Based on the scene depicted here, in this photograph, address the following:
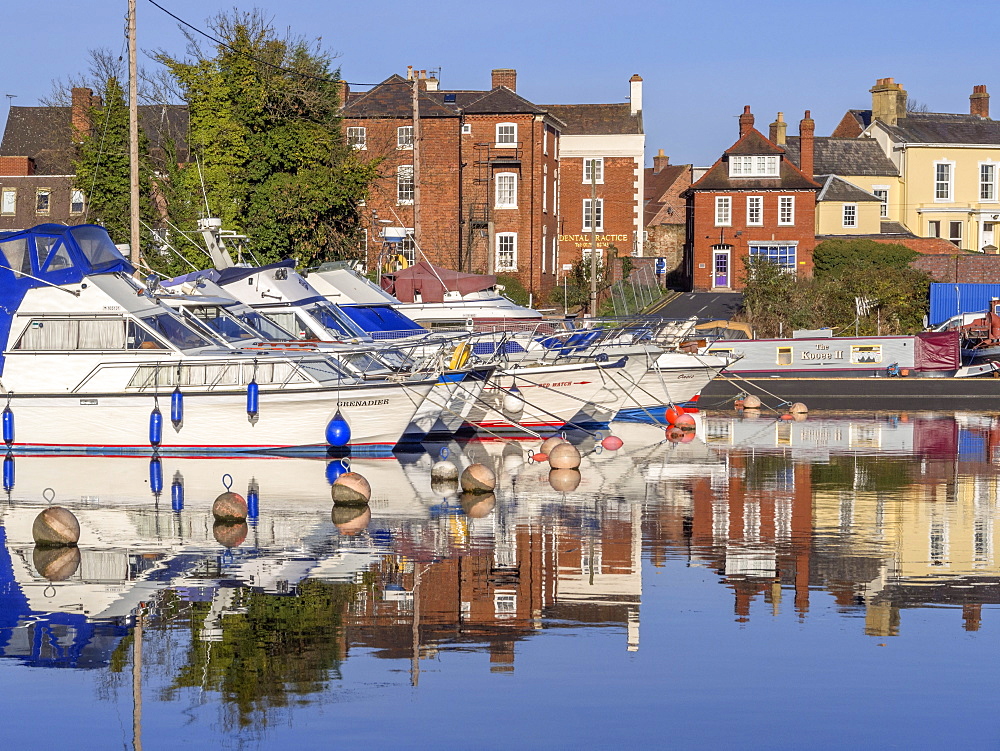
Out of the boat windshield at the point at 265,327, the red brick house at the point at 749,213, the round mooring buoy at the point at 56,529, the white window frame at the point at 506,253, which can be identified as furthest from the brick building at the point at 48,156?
the round mooring buoy at the point at 56,529

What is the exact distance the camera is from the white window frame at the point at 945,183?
7800 cm

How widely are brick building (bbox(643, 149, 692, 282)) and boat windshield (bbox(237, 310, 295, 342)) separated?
5114 cm

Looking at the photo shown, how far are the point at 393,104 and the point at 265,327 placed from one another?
3836 cm

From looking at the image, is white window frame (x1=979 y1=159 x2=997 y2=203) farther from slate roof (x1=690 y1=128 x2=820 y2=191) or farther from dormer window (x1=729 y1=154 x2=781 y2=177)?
dormer window (x1=729 y1=154 x2=781 y2=177)

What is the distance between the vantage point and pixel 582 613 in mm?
13602

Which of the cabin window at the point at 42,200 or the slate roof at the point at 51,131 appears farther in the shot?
the slate roof at the point at 51,131

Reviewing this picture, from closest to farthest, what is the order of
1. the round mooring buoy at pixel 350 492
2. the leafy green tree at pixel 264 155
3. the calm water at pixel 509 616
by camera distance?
1. the calm water at pixel 509 616
2. the round mooring buoy at pixel 350 492
3. the leafy green tree at pixel 264 155

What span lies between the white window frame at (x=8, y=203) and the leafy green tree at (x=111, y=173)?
1409 centimetres

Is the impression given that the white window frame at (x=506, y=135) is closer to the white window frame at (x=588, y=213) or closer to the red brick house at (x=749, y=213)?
the red brick house at (x=749, y=213)

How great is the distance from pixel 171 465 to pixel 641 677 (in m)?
14.9

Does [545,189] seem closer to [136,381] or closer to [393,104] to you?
[393,104]

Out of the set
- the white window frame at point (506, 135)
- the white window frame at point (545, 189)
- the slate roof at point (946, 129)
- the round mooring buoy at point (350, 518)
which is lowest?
the round mooring buoy at point (350, 518)

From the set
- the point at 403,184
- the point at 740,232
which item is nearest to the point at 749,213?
the point at 740,232

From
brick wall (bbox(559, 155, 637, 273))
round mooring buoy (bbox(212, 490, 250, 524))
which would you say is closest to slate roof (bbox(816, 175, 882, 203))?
brick wall (bbox(559, 155, 637, 273))
